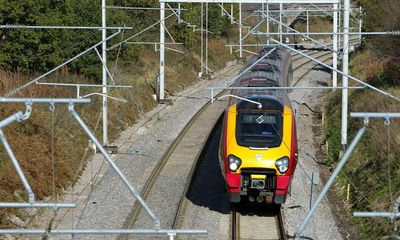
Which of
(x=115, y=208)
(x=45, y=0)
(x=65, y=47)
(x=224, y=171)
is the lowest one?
(x=115, y=208)

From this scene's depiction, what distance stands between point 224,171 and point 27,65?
1377 centimetres

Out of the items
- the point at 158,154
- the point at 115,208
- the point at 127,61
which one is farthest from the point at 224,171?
the point at 127,61

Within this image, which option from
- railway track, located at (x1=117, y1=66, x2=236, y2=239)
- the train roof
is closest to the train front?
the train roof

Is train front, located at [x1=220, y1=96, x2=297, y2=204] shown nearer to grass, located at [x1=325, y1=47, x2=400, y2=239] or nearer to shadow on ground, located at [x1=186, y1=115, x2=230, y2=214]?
shadow on ground, located at [x1=186, y1=115, x2=230, y2=214]

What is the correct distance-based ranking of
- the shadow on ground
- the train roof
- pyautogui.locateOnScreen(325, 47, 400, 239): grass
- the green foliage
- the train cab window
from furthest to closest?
the green foliage, the shadow on ground, the train roof, the train cab window, pyautogui.locateOnScreen(325, 47, 400, 239): grass

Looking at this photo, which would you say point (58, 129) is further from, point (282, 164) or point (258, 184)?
point (282, 164)

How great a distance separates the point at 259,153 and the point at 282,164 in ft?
1.94

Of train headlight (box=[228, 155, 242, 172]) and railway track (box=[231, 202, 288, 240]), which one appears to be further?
train headlight (box=[228, 155, 242, 172])

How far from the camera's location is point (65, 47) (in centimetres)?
2948

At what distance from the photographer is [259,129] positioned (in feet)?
58.3

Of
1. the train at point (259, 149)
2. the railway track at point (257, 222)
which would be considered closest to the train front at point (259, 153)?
the train at point (259, 149)

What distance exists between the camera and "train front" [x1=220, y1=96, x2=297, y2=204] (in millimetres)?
17031

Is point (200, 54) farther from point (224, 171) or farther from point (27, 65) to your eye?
point (224, 171)

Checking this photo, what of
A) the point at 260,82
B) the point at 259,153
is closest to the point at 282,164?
the point at 259,153
